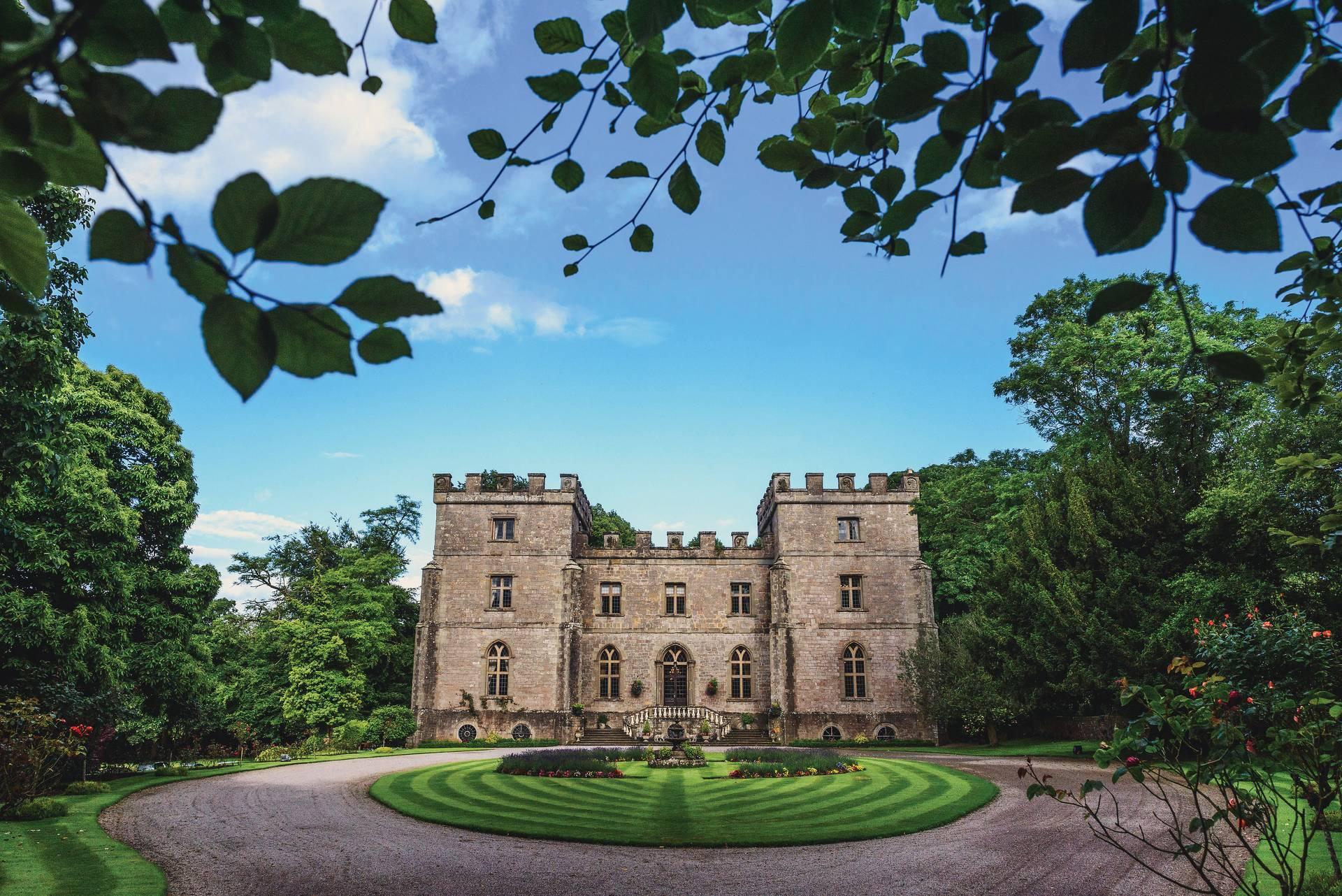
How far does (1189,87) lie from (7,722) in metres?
15.1

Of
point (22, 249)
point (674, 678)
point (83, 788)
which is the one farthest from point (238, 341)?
point (674, 678)

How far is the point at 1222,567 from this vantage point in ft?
56.3

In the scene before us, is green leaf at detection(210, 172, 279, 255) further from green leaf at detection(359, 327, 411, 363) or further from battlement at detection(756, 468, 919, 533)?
battlement at detection(756, 468, 919, 533)

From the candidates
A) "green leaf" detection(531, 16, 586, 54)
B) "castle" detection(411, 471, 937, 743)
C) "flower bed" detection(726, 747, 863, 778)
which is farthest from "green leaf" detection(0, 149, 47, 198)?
"castle" detection(411, 471, 937, 743)

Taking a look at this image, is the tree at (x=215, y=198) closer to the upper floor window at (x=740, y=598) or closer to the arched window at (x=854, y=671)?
the arched window at (x=854, y=671)

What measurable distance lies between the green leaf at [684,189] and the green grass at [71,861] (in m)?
8.70

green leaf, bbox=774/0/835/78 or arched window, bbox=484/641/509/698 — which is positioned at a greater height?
green leaf, bbox=774/0/835/78

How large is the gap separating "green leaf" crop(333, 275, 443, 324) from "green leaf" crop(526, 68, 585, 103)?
1076mm

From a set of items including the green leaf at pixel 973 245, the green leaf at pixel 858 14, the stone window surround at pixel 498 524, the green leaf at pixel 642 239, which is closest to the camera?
the green leaf at pixel 858 14

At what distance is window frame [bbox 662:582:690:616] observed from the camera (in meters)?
28.7

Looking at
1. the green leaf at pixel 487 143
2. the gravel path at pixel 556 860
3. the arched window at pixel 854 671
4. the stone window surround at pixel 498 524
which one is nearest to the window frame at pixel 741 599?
the arched window at pixel 854 671

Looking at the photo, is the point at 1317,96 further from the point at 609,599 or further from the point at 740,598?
the point at 609,599

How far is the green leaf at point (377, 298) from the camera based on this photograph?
85 centimetres

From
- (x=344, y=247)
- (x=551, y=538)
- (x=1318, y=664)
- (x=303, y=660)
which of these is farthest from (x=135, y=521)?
(x=1318, y=664)
